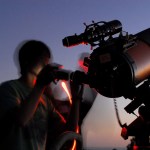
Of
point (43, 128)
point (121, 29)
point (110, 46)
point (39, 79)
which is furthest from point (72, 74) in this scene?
point (43, 128)

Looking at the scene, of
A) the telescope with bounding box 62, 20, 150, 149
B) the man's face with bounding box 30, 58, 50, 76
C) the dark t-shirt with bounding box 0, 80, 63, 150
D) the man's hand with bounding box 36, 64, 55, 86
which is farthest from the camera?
the man's face with bounding box 30, 58, 50, 76

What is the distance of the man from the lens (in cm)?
215

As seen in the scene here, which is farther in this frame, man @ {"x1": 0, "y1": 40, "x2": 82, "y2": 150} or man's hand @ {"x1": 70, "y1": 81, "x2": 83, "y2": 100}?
man's hand @ {"x1": 70, "y1": 81, "x2": 83, "y2": 100}

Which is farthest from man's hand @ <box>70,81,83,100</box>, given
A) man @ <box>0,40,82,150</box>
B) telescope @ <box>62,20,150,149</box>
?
telescope @ <box>62,20,150,149</box>

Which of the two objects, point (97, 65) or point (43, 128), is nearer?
point (97, 65)

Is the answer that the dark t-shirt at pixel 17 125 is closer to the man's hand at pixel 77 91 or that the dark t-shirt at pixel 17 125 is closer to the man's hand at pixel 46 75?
the man's hand at pixel 77 91

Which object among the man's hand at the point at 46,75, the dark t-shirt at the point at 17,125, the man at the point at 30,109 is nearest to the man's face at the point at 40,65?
the man at the point at 30,109

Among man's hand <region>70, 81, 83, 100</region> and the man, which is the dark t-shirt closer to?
the man

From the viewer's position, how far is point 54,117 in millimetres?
2711

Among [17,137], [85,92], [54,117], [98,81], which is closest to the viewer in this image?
Result: [98,81]

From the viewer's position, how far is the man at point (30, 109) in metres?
2.15

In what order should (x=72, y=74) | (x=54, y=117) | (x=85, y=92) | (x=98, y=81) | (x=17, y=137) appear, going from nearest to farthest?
(x=72, y=74)
(x=98, y=81)
(x=17, y=137)
(x=85, y=92)
(x=54, y=117)

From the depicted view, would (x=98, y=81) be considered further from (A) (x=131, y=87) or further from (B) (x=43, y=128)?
(B) (x=43, y=128)

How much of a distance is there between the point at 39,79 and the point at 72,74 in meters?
0.19
